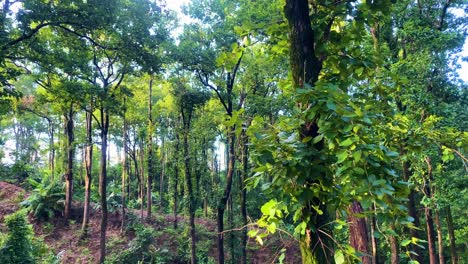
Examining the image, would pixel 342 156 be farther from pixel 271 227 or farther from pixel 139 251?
pixel 139 251

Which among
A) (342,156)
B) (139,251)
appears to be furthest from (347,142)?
(139,251)

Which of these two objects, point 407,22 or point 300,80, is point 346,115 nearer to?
point 300,80

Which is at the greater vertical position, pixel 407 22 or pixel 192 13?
pixel 192 13

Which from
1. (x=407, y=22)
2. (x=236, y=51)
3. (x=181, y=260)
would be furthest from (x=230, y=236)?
(x=236, y=51)

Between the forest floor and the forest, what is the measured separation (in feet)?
0.24

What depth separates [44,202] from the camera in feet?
45.0

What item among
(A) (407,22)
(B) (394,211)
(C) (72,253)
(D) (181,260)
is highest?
(A) (407,22)

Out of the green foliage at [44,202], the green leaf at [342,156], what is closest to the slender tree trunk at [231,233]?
the green foliage at [44,202]

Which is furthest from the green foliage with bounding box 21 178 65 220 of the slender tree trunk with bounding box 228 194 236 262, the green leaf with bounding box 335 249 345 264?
the green leaf with bounding box 335 249 345 264

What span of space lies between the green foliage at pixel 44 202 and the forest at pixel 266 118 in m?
0.06

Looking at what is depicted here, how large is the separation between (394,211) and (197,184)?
1185 centimetres

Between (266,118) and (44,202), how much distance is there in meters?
12.4

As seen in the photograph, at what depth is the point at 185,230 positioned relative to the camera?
48.1ft

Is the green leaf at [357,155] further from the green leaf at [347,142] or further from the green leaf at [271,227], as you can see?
the green leaf at [271,227]
